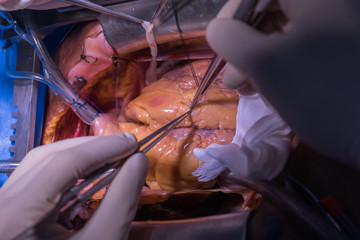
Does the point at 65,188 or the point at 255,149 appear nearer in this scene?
the point at 65,188

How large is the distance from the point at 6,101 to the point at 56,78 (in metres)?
0.44

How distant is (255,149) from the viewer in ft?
3.18

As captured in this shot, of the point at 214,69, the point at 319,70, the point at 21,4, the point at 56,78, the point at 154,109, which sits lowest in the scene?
the point at 154,109

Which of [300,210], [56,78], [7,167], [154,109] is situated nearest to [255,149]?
[300,210]

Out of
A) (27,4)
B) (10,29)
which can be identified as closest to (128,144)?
(27,4)

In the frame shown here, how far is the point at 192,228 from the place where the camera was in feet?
3.06

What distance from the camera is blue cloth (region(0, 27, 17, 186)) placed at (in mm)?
1691

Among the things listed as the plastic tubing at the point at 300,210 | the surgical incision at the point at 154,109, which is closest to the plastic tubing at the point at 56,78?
the surgical incision at the point at 154,109

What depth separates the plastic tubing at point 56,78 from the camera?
1609 mm

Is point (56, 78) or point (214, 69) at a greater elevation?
point (214, 69)

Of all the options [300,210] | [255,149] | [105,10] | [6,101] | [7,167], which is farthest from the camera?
[6,101]

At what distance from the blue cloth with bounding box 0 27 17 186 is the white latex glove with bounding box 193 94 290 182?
4.61 ft

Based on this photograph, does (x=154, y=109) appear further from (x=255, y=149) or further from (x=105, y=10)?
(x=255, y=149)

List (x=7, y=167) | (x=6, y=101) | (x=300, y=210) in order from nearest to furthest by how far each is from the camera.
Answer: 1. (x=300, y=210)
2. (x=7, y=167)
3. (x=6, y=101)
